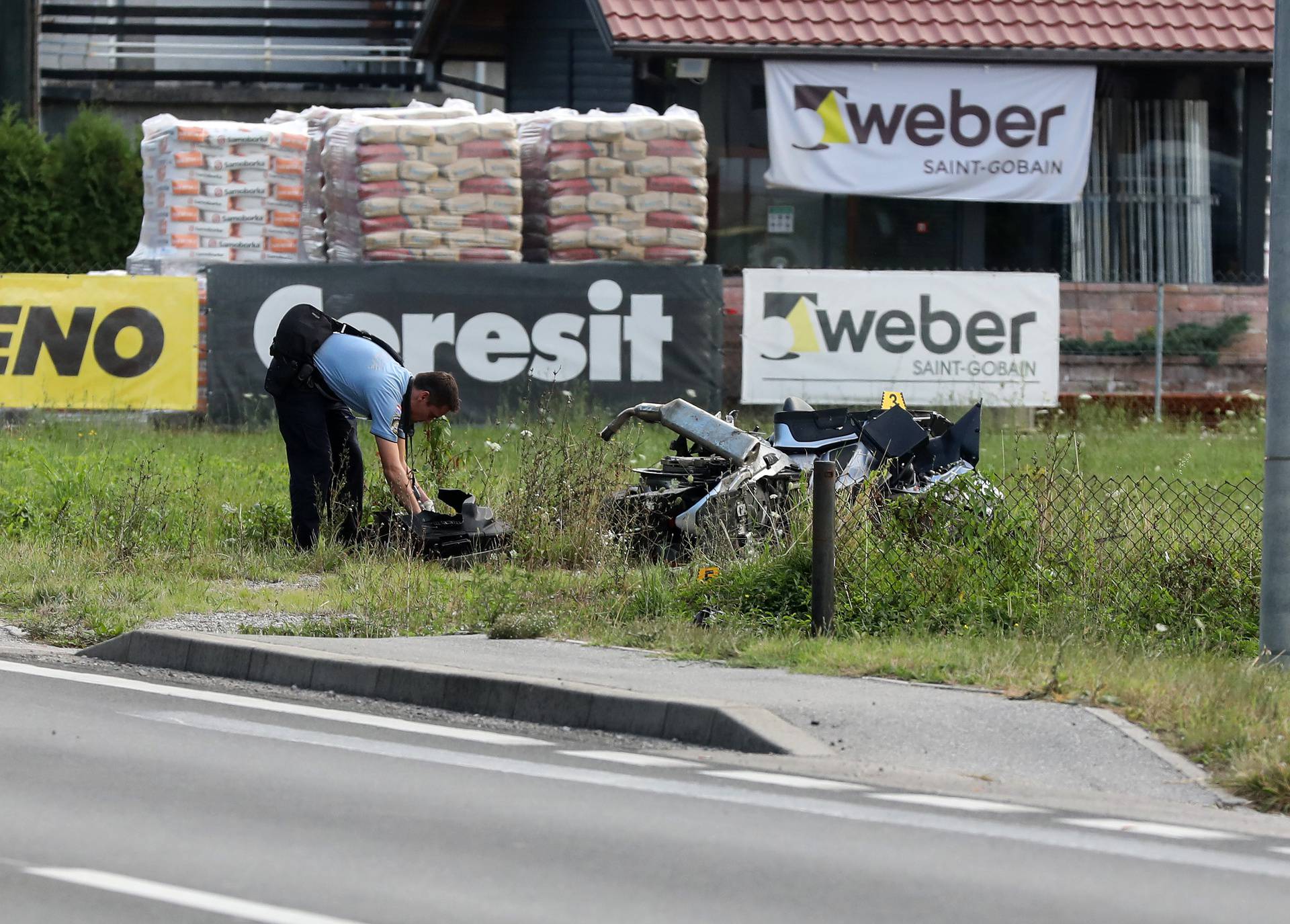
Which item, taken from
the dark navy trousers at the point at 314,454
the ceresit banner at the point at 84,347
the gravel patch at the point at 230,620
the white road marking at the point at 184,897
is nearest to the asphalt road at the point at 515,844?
the white road marking at the point at 184,897

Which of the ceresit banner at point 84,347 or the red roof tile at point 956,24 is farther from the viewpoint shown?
the red roof tile at point 956,24

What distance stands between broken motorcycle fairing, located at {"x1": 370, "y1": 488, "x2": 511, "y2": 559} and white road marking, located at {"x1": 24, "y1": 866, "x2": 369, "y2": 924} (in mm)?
6168

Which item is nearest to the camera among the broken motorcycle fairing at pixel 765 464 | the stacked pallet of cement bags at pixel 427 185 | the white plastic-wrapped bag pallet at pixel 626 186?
the broken motorcycle fairing at pixel 765 464

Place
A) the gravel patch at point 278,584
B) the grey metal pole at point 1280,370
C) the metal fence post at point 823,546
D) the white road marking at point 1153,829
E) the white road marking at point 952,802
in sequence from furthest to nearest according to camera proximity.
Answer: the gravel patch at point 278,584 < the metal fence post at point 823,546 < the grey metal pole at point 1280,370 < the white road marking at point 952,802 < the white road marking at point 1153,829

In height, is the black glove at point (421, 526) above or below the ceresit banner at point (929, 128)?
below

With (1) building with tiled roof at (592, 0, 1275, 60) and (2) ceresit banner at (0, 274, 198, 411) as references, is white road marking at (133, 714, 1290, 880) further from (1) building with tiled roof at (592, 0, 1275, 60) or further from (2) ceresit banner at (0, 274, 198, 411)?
(1) building with tiled roof at (592, 0, 1275, 60)

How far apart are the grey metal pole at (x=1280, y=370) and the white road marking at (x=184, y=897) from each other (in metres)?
5.06

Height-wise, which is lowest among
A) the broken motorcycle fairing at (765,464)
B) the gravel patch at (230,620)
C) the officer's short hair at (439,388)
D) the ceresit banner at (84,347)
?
the gravel patch at (230,620)

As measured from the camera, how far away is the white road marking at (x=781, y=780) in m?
6.86

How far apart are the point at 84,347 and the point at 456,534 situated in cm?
845

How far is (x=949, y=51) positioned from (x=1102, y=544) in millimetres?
14126

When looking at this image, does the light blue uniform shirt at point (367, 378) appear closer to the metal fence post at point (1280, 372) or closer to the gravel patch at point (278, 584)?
the gravel patch at point (278, 584)

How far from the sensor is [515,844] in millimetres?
5973

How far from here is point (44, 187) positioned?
1053 inches
